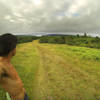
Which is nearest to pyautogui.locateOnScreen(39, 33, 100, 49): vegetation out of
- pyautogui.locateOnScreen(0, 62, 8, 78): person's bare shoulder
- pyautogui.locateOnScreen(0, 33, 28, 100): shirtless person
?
pyautogui.locateOnScreen(0, 33, 28, 100): shirtless person

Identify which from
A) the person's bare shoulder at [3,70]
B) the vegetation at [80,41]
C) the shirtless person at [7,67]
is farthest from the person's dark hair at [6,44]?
the vegetation at [80,41]

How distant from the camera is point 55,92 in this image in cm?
282

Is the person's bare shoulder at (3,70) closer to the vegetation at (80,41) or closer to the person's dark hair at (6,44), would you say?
the person's dark hair at (6,44)

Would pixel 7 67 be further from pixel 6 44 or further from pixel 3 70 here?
pixel 6 44

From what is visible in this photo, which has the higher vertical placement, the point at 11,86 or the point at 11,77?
the point at 11,77

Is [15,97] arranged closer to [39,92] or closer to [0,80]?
[0,80]

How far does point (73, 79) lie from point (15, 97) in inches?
130

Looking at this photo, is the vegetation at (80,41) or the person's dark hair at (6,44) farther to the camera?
the vegetation at (80,41)

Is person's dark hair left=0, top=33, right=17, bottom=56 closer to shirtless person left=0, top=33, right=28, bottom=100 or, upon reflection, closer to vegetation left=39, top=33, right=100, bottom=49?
shirtless person left=0, top=33, right=28, bottom=100

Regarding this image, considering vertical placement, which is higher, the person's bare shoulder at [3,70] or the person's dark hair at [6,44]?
the person's dark hair at [6,44]

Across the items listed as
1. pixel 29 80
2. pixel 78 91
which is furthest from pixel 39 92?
pixel 78 91

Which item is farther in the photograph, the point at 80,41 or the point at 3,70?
the point at 80,41

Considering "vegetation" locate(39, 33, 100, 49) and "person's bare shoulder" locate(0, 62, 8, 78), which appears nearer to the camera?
"person's bare shoulder" locate(0, 62, 8, 78)

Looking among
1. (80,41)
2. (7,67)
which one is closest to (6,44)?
(7,67)
